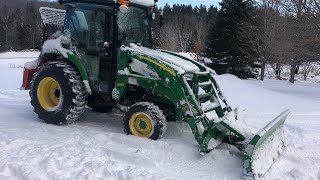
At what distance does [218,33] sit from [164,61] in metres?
19.7

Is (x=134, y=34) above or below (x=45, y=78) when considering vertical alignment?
above

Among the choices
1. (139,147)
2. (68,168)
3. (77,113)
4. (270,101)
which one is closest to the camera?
(68,168)

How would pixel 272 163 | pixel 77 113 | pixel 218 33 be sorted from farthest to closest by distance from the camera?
pixel 218 33
pixel 77 113
pixel 272 163

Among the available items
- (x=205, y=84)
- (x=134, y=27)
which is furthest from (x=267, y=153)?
(x=134, y=27)

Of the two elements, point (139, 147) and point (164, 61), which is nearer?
point (139, 147)

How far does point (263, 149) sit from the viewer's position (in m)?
5.30

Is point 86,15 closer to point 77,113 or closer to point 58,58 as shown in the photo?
point 58,58

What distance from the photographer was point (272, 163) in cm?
546

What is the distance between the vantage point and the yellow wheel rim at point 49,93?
7288 mm

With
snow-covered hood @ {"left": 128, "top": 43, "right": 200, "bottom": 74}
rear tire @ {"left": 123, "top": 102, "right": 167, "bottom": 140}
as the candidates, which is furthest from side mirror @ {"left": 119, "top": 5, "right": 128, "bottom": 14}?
rear tire @ {"left": 123, "top": 102, "right": 167, "bottom": 140}

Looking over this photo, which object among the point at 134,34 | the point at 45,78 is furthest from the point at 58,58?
the point at 134,34

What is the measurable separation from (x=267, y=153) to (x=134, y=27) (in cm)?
346

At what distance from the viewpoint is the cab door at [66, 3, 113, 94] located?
689 cm

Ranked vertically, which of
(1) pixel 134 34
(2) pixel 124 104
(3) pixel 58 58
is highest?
(1) pixel 134 34
